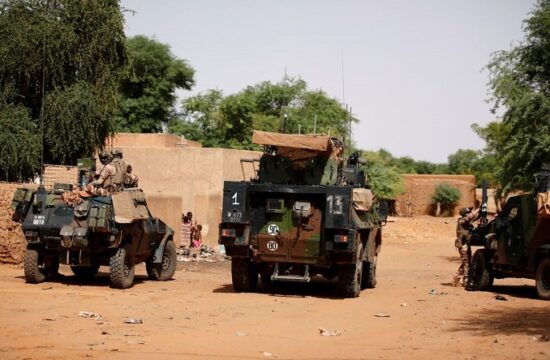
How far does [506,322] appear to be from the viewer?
1321 centimetres

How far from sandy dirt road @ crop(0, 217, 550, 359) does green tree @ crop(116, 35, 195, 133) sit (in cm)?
3536

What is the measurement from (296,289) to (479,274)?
12.3 feet

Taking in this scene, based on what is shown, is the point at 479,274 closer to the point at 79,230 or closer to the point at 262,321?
the point at 262,321

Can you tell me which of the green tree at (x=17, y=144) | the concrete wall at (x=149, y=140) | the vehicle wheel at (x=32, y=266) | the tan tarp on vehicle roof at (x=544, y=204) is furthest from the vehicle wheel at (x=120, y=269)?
the concrete wall at (x=149, y=140)

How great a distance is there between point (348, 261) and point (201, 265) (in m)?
8.60

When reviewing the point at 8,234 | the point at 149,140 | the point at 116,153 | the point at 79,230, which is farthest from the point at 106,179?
the point at 149,140

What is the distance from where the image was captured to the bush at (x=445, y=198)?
2085 inches

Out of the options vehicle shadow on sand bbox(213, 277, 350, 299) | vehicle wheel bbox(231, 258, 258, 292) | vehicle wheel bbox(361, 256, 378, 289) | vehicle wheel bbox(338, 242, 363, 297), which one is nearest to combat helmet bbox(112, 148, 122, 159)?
vehicle wheel bbox(231, 258, 258, 292)

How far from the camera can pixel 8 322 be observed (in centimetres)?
1198

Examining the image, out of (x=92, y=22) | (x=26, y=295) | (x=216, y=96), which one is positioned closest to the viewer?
(x=26, y=295)

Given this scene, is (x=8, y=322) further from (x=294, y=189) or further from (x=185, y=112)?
(x=185, y=112)

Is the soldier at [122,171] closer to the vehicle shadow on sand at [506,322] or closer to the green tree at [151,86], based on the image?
the vehicle shadow on sand at [506,322]

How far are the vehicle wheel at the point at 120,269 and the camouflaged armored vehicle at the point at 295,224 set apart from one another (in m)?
1.89

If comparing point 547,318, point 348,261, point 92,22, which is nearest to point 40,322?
point 348,261
